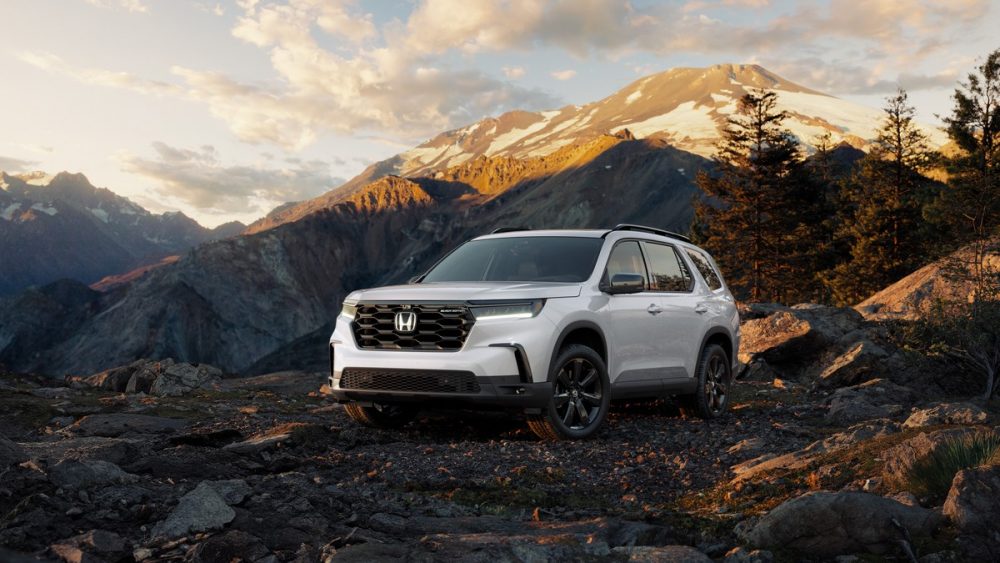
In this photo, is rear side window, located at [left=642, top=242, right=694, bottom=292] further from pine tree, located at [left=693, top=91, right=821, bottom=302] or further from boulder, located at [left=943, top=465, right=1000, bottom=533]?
pine tree, located at [left=693, top=91, right=821, bottom=302]

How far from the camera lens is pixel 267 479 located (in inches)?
206

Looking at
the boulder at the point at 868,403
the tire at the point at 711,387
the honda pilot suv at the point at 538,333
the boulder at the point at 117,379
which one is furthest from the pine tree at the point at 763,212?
the honda pilot suv at the point at 538,333

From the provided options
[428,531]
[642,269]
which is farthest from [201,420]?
[428,531]

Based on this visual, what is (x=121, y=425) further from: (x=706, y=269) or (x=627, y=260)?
(x=706, y=269)

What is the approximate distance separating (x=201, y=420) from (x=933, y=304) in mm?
11725

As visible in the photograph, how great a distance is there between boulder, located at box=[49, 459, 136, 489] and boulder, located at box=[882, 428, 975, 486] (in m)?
4.37

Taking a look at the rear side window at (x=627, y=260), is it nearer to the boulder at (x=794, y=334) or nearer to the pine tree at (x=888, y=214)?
the boulder at (x=794, y=334)

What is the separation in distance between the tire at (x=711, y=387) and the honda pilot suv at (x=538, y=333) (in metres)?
0.02

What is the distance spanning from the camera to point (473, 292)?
275 inches

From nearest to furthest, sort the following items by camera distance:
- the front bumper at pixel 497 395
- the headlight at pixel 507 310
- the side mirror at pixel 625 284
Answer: the front bumper at pixel 497 395
the headlight at pixel 507 310
the side mirror at pixel 625 284

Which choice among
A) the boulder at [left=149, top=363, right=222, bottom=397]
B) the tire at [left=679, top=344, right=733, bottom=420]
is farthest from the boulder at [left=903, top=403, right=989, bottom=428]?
the boulder at [left=149, top=363, right=222, bottom=397]

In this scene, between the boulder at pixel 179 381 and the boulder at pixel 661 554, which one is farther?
the boulder at pixel 179 381

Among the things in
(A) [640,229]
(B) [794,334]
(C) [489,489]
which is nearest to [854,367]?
(B) [794,334]

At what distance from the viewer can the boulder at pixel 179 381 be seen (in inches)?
568
